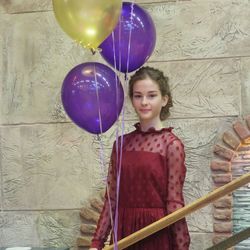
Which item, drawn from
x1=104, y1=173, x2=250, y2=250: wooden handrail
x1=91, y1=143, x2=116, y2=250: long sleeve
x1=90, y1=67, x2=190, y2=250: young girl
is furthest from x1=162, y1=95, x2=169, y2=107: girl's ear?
x1=104, y1=173, x2=250, y2=250: wooden handrail

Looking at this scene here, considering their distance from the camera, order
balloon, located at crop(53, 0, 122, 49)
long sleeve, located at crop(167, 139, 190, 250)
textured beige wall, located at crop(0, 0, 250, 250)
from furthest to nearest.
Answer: textured beige wall, located at crop(0, 0, 250, 250) < long sleeve, located at crop(167, 139, 190, 250) < balloon, located at crop(53, 0, 122, 49)

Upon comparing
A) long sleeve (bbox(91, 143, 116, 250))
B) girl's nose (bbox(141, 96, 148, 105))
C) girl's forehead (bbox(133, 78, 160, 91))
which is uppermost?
girl's forehead (bbox(133, 78, 160, 91))

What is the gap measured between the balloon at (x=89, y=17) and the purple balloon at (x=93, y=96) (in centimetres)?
14

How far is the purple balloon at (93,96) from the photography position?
2137 mm

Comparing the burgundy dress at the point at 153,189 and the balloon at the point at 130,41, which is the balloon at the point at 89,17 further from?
the burgundy dress at the point at 153,189

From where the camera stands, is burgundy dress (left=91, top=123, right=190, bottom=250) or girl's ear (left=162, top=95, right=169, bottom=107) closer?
burgundy dress (left=91, top=123, right=190, bottom=250)

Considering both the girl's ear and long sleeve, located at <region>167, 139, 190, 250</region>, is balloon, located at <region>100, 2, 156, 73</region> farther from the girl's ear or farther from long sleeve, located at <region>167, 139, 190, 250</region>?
long sleeve, located at <region>167, 139, 190, 250</region>

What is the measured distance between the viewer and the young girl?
212cm

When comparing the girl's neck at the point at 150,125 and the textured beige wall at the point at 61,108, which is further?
the textured beige wall at the point at 61,108

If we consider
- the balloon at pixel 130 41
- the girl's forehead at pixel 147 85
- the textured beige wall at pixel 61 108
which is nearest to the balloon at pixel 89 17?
the balloon at pixel 130 41

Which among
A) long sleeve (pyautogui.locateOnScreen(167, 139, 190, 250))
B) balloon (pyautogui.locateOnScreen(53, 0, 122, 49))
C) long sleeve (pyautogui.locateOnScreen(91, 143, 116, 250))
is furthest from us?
long sleeve (pyautogui.locateOnScreen(91, 143, 116, 250))

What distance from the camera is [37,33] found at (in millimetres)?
3479

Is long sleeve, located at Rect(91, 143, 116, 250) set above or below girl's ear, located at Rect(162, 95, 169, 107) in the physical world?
below

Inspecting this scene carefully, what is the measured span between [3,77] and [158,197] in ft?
5.70
